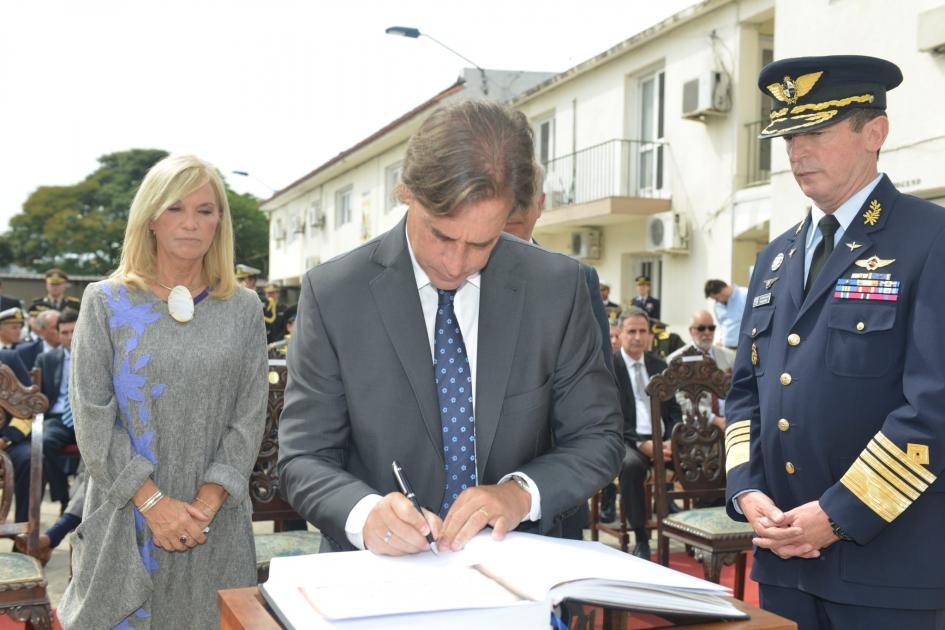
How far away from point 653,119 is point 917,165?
16.8ft

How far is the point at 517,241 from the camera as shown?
171 cm

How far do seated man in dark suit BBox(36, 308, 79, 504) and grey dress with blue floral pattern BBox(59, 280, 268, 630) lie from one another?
3.48 meters

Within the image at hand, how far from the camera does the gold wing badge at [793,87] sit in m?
2.11

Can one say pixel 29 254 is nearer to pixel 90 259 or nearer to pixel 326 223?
pixel 90 259

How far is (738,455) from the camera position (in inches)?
88.8

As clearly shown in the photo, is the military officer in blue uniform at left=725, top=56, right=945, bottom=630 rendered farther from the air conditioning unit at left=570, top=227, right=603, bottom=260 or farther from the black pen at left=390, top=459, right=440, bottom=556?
the air conditioning unit at left=570, top=227, right=603, bottom=260

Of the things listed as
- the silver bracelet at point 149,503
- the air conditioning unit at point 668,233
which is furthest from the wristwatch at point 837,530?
the air conditioning unit at point 668,233

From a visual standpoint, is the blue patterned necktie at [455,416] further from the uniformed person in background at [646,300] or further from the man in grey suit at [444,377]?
the uniformed person in background at [646,300]

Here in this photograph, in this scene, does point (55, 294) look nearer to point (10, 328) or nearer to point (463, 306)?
point (10, 328)

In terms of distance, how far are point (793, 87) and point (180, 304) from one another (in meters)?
1.73

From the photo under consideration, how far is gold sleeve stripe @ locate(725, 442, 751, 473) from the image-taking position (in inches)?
88.1

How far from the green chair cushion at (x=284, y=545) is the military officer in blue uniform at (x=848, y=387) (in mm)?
1668

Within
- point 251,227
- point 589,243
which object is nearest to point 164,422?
point 589,243

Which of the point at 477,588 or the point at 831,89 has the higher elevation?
the point at 831,89
